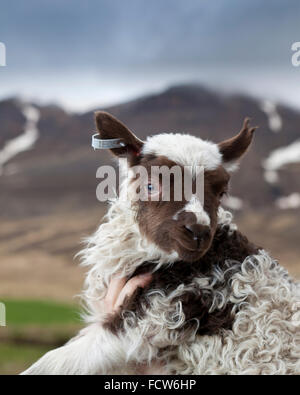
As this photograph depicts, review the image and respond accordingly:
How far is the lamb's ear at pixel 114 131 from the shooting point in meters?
3.39

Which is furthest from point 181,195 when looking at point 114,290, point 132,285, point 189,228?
point 114,290

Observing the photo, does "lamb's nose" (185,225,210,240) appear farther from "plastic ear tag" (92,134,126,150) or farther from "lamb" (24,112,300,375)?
"plastic ear tag" (92,134,126,150)

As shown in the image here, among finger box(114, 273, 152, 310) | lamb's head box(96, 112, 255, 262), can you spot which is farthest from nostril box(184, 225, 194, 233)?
finger box(114, 273, 152, 310)

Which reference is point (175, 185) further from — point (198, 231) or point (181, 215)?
point (198, 231)

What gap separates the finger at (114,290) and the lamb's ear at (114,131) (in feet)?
2.57

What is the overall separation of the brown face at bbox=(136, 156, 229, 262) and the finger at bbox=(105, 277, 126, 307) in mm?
397

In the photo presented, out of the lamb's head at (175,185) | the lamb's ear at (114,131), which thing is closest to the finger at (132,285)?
the lamb's head at (175,185)

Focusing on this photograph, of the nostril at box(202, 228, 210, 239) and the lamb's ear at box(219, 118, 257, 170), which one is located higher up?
the lamb's ear at box(219, 118, 257, 170)

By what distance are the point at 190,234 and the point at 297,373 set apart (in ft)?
3.25

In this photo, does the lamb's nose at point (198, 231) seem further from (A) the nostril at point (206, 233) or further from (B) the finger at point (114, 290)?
(B) the finger at point (114, 290)

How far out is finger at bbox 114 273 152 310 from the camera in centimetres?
350

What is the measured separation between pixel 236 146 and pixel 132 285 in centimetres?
104

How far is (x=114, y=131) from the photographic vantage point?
3412 mm

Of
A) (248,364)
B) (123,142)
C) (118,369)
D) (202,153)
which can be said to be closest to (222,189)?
(202,153)
